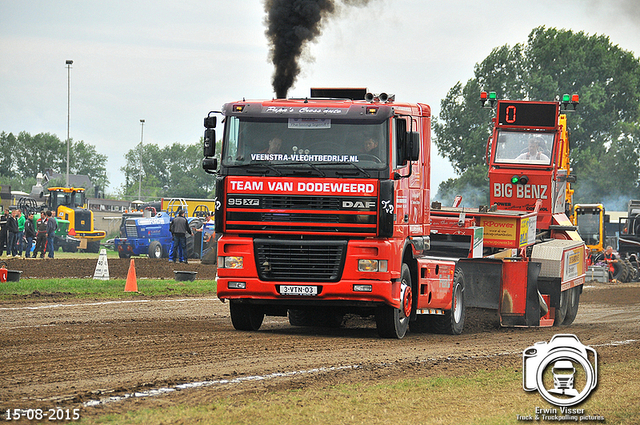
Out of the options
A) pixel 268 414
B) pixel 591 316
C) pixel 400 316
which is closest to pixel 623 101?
pixel 591 316

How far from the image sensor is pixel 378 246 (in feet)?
37.2

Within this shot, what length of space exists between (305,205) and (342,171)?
662 millimetres

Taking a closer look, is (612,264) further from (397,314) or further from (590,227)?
(397,314)

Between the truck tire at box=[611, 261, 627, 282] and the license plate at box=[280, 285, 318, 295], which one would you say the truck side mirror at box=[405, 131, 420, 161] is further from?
the truck tire at box=[611, 261, 627, 282]

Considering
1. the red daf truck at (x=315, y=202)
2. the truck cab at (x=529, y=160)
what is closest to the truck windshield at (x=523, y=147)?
the truck cab at (x=529, y=160)

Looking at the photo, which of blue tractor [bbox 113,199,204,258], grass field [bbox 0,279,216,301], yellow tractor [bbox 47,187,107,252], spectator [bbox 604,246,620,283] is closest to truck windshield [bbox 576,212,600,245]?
spectator [bbox 604,246,620,283]

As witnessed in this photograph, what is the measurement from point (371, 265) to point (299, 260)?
38.1 inches

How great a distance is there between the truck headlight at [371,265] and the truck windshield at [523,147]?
8.44 m

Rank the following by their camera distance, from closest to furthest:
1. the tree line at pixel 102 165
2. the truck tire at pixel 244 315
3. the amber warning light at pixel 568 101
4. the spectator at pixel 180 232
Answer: the truck tire at pixel 244 315 → the amber warning light at pixel 568 101 → the spectator at pixel 180 232 → the tree line at pixel 102 165

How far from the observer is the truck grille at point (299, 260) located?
11430mm

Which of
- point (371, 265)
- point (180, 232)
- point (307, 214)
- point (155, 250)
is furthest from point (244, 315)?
point (155, 250)

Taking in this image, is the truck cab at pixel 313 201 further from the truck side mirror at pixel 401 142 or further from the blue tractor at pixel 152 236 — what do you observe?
the blue tractor at pixel 152 236

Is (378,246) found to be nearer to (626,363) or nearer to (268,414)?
(626,363)

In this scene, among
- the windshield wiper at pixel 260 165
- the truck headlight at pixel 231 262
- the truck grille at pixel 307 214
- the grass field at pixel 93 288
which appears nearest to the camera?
the truck grille at pixel 307 214
